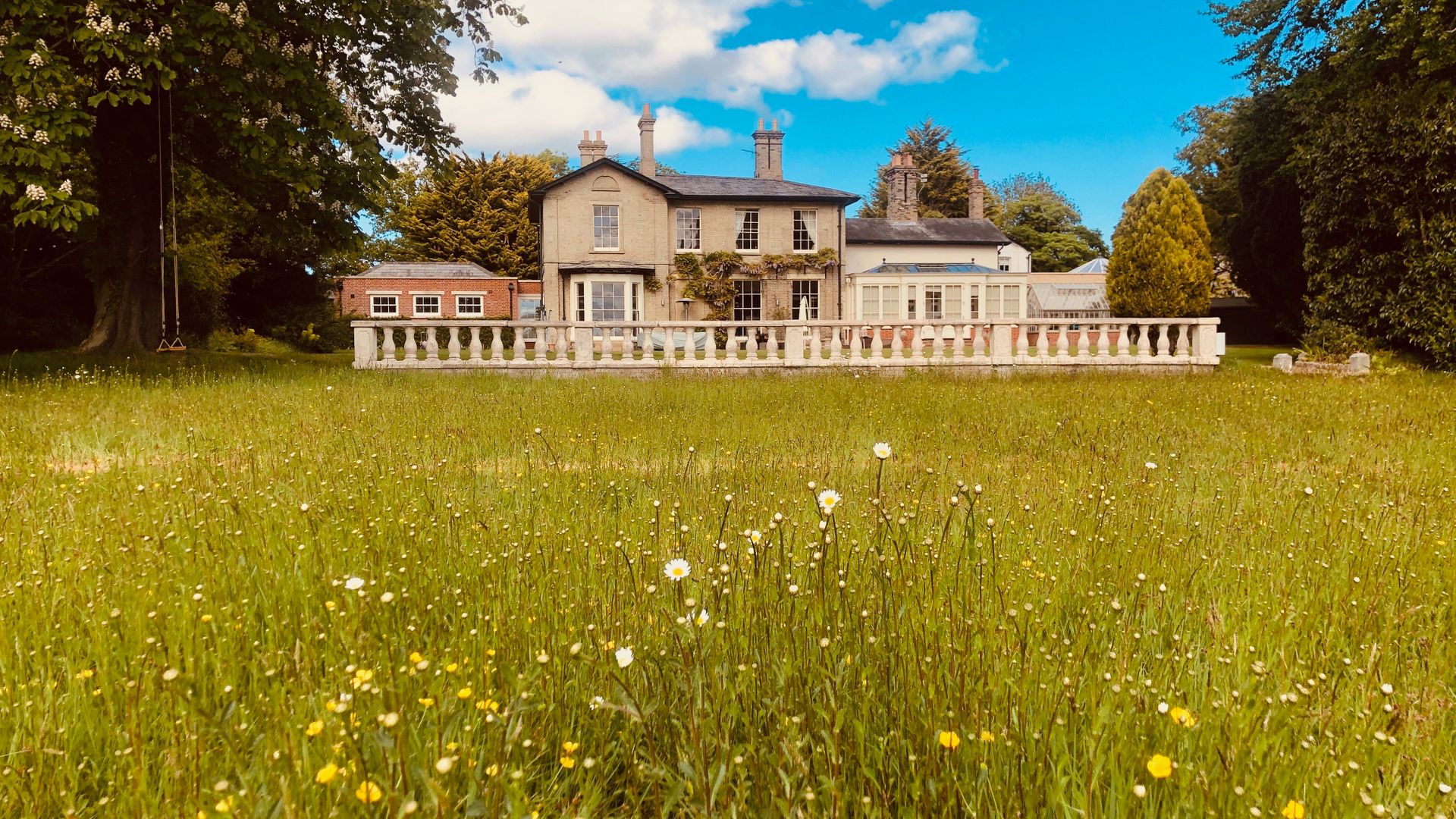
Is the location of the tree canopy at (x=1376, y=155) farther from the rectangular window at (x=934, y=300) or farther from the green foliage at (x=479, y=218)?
the green foliage at (x=479, y=218)

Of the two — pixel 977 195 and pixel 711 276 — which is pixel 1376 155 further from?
pixel 977 195

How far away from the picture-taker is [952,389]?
10.6 metres

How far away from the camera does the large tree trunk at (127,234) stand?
515 inches

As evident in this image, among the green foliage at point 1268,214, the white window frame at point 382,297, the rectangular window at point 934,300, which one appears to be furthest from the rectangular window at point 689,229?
the green foliage at point 1268,214

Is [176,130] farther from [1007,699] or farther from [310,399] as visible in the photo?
[1007,699]

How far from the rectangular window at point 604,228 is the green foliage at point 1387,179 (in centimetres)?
2197

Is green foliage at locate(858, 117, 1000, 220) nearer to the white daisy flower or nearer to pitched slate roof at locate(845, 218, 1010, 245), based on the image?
pitched slate roof at locate(845, 218, 1010, 245)

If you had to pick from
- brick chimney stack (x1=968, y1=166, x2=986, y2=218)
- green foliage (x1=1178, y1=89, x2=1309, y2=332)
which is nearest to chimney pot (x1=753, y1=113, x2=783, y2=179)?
brick chimney stack (x1=968, y1=166, x2=986, y2=218)

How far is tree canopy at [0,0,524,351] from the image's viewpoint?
9258 mm

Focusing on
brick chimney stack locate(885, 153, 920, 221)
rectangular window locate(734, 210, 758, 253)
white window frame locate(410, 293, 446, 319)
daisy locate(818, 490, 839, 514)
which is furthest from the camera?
white window frame locate(410, 293, 446, 319)

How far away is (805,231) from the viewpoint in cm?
3288

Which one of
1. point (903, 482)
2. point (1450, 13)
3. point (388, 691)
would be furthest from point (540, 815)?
point (1450, 13)

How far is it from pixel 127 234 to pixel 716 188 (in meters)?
21.6

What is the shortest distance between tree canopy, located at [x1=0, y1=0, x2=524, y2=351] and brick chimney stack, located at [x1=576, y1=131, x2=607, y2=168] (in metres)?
18.7
